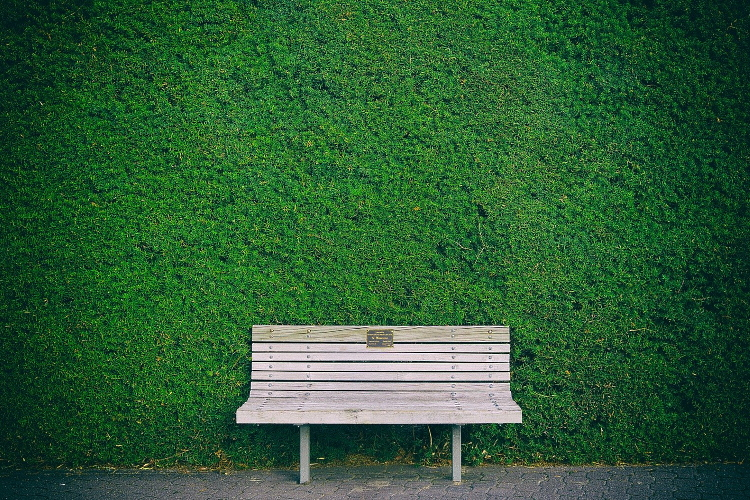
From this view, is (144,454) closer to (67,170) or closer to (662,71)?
(67,170)

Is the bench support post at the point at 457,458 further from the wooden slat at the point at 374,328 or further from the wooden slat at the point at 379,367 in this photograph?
the wooden slat at the point at 374,328

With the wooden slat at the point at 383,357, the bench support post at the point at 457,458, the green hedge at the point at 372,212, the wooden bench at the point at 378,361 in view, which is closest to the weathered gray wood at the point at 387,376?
the wooden bench at the point at 378,361

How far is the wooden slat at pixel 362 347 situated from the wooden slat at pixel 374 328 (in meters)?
0.03

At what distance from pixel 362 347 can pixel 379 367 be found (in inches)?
8.1

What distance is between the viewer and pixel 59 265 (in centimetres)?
473

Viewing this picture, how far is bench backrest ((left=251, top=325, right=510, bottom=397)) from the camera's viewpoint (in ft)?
15.0

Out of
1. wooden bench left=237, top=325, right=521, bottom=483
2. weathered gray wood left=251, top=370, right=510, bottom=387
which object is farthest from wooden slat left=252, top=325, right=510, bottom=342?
weathered gray wood left=251, top=370, right=510, bottom=387

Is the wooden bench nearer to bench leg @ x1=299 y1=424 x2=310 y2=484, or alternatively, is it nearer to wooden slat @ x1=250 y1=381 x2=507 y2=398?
wooden slat @ x1=250 y1=381 x2=507 y2=398

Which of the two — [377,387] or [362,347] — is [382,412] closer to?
[377,387]

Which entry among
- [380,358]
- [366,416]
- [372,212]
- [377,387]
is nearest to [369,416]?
[366,416]

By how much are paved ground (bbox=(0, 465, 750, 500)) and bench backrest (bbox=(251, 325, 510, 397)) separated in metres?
0.67

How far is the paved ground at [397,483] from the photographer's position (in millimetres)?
4149

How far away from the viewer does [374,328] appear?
4605 millimetres

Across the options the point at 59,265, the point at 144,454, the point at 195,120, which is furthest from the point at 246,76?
the point at 144,454
